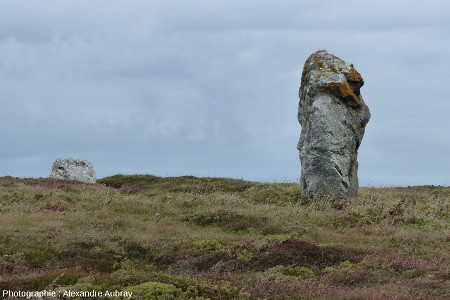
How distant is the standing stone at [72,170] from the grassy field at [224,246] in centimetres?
1695

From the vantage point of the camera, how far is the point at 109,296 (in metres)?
10.7

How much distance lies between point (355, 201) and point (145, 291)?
20755 millimetres

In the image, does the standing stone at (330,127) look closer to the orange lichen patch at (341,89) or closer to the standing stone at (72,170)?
the orange lichen patch at (341,89)

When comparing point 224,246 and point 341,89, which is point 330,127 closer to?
point 341,89

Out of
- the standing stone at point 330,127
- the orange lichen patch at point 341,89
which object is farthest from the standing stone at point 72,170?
the orange lichen patch at point 341,89

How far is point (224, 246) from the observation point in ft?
60.1

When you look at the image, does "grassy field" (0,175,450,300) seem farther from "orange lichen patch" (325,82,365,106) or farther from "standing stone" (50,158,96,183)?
"standing stone" (50,158,96,183)

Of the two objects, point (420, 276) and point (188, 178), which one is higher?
point (188, 178)

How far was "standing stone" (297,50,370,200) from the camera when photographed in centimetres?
3070

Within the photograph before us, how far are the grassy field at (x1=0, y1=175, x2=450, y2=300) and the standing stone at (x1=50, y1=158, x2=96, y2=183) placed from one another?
1695 cm

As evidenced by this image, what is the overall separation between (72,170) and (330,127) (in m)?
27.8

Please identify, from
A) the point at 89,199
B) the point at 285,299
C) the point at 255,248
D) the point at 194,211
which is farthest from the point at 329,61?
the point at 285,299

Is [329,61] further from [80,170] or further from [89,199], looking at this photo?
[80,170]

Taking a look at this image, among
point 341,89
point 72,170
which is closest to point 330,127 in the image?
point 341,89
